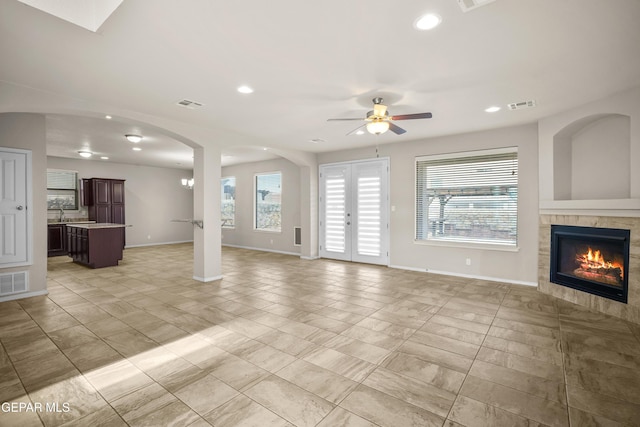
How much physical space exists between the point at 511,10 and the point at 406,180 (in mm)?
4313

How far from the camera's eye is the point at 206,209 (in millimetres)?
5316

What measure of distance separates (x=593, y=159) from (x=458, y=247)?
234 centimetres

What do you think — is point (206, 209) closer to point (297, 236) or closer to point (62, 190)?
point (297, 236)

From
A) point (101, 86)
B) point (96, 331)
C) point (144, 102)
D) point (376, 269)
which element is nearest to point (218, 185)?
point (144, 102)

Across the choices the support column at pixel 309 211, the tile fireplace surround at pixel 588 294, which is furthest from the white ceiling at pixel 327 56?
the support column at pixel 309 211

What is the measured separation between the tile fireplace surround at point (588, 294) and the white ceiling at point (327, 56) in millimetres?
1547

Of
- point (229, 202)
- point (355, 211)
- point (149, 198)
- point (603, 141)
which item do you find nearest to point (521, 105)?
point (603, 141)

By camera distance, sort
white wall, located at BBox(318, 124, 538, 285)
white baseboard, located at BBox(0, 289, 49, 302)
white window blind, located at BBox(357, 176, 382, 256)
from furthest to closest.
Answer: white window blind, located at BBox(357, 176, 382, 256)
white wall, located at BBox(318, 124, 538, 285)
white baseboard, located at BBox(0, 289, 49, 302)

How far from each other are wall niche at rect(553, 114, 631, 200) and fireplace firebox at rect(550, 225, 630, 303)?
588 mm

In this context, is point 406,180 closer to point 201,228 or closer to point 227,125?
point 227,125

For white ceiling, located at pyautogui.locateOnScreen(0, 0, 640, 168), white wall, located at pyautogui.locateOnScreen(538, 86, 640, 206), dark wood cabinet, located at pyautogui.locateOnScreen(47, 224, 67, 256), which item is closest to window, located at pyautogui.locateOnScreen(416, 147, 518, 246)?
white wall, located at pyautogui.locateOnScreen(538, 86, 640, 206)

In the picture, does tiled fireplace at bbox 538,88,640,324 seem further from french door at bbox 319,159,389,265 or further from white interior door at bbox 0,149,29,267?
white interior door at bbox 0,149,29,267

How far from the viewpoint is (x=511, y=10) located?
2.14m

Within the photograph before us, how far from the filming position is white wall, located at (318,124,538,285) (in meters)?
5.02
